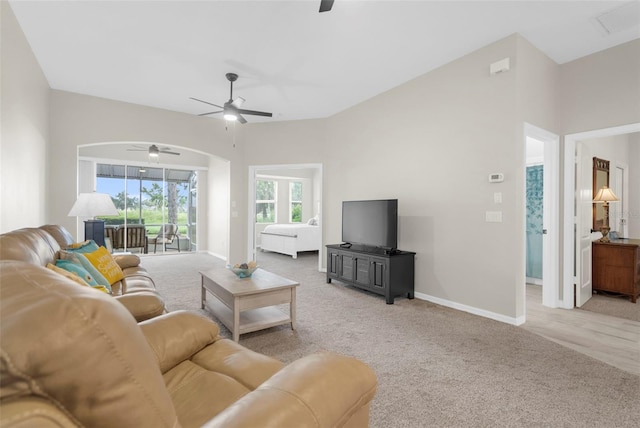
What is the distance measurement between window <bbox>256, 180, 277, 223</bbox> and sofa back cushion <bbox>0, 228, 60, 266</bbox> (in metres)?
7.86

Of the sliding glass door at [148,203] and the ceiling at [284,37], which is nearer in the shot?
the ceiling at [284,37]

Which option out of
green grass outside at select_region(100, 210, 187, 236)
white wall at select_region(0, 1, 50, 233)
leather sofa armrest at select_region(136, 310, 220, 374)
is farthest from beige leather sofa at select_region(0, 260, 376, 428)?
A: green grass outside at select_region(100, 210, 187, 236)

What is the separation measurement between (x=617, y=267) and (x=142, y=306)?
5.49 meters

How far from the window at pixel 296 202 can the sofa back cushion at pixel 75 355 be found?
32.6 ft

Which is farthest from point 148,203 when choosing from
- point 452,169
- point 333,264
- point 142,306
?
point 452,169

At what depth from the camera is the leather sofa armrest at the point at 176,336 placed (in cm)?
139

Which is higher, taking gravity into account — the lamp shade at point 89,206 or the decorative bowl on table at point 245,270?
the lamp shade at point 89,206

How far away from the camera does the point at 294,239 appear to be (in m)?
7.75

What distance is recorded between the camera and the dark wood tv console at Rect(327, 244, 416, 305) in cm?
398

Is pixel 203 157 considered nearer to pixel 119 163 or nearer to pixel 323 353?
pixel 119 163

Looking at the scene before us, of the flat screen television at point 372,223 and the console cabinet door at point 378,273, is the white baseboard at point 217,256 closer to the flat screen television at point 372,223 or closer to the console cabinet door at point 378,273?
the flat screen television at point 372,223

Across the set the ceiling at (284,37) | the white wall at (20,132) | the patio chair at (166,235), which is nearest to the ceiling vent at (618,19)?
the ceiling at (284,37)

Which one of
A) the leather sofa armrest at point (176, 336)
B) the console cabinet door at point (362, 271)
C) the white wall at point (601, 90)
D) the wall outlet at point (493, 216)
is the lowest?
the console cabinet door at point (362, 271)

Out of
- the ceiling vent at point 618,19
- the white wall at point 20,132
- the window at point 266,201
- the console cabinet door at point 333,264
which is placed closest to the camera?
the white wall at point 20,132
